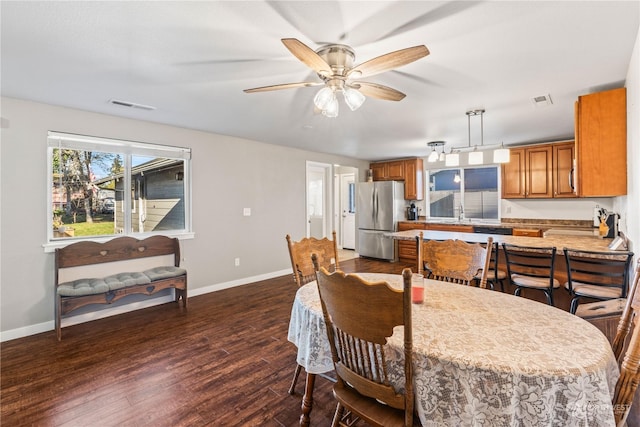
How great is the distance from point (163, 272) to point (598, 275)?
4.30 metres

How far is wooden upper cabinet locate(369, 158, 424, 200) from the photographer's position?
256 inches

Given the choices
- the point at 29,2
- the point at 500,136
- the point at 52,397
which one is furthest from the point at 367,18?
the point at 500,136

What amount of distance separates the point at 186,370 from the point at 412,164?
5.67m

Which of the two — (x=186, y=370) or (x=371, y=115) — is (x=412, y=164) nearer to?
(x=371, y=115)

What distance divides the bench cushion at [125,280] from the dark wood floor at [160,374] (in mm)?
441

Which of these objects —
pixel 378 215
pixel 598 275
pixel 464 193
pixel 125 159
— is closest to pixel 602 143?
pixel 598 275

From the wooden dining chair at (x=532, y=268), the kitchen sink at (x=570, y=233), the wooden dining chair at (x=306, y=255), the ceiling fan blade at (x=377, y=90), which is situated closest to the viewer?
the ceiling fan blade at (x=377, y=90)

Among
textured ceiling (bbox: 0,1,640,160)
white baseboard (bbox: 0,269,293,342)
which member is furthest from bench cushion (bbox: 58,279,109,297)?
textured ceiling (bbox: 0,1,640,160)

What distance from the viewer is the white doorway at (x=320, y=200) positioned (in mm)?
6434

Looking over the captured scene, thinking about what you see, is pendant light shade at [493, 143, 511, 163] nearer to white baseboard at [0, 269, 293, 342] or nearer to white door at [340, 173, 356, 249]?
white baseboard at [0, 269, 293, 342]

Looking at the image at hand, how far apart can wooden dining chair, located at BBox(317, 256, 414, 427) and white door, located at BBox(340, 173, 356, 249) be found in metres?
6.56

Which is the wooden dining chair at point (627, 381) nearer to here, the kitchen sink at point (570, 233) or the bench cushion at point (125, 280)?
the kitchen sink at point (570, 233)

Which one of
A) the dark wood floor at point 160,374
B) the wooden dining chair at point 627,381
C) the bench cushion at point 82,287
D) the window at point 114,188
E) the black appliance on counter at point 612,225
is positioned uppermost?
the window at point 114,188

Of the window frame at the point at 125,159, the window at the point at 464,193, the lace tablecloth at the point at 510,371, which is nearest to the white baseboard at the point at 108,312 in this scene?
the window frame at the point at 125,159
